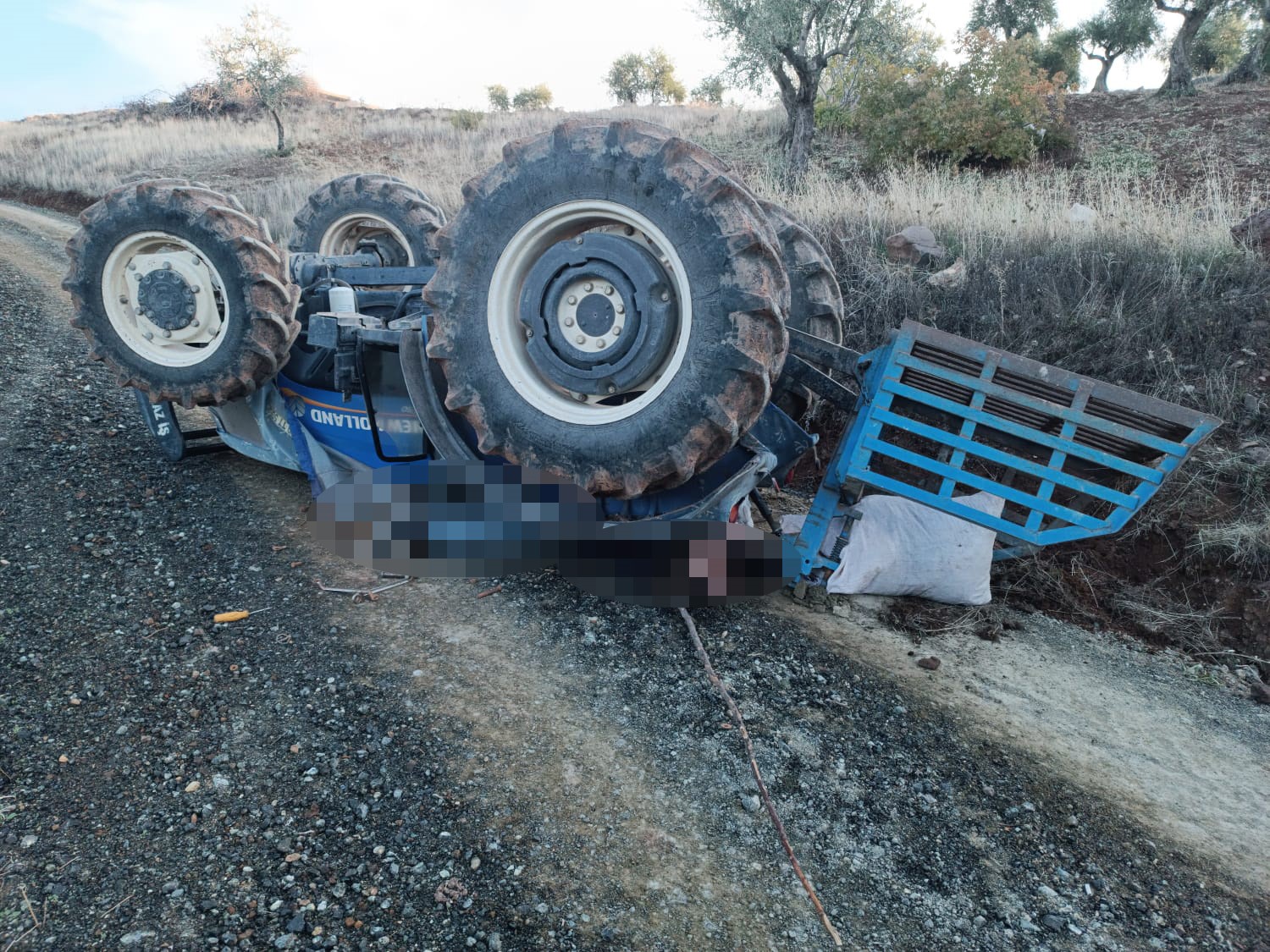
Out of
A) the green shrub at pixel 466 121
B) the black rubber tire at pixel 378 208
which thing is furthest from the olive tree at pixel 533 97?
the black rubber tire at pixel 378 208

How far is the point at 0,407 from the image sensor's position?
5441 millimetres

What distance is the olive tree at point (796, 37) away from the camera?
44.9ft

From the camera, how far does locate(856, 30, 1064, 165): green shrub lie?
11.8 m

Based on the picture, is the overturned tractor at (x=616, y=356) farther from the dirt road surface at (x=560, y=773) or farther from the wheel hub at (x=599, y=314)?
the dirt road surface at (x=560, y=773)

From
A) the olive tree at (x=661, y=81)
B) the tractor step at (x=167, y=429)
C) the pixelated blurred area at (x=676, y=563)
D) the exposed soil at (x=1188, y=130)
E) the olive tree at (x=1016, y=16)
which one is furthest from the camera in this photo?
the olive tree at (x=661, y=81)

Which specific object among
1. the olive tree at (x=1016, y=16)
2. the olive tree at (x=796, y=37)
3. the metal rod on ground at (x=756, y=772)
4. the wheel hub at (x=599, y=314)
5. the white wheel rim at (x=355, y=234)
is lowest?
the metal rod on ground at (x=756, y=772)

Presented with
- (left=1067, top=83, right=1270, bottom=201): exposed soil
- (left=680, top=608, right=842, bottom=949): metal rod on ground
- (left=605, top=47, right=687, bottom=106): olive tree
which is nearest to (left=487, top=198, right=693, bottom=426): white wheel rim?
(left=680, top=608, right=842, bottom=949): metal rod on ground

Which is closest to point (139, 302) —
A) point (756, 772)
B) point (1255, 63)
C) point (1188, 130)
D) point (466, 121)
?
point (756, 772)

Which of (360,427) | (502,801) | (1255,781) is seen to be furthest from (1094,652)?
(360,427)

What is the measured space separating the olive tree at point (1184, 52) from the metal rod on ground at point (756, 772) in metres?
19.6

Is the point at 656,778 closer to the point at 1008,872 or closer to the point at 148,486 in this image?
the point at 1008,872

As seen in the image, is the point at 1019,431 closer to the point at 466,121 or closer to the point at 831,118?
the point at 831,118

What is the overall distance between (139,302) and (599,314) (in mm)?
2932

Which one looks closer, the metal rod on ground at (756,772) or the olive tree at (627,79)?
the metal rod on ground at (756,772)
